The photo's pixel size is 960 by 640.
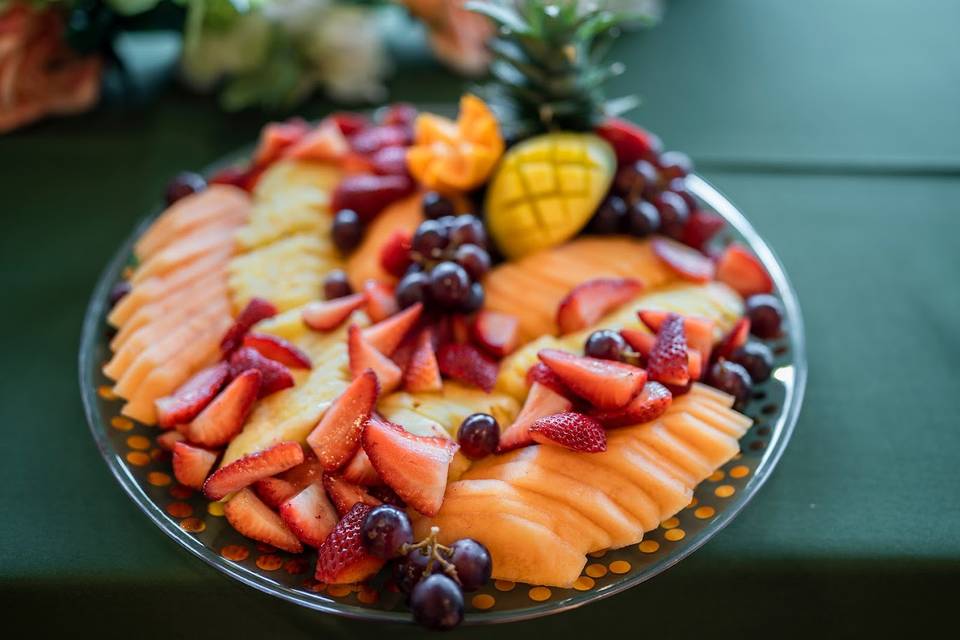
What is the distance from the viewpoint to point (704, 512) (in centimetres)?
121

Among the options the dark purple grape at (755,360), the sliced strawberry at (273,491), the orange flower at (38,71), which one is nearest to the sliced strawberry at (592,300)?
the dark purple grape at (755,360)

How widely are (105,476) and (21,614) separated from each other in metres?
0.23

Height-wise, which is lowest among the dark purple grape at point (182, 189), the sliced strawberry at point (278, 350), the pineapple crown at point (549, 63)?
the sliced strawberry at point (278, 350)

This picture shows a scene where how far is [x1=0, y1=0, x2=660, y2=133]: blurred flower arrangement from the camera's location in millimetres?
2092

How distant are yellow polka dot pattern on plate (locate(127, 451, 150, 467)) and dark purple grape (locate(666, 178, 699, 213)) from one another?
41.0 inches

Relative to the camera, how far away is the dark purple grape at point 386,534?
1.10m

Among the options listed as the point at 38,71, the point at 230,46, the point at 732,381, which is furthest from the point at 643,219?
the point at 38,71

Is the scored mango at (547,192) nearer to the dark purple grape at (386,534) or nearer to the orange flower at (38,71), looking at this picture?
the dark purple grape at (386,534)

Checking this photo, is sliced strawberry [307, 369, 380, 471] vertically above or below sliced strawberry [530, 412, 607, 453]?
below

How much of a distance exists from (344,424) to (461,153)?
64 centimetres

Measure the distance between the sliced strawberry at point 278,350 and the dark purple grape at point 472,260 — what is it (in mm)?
299

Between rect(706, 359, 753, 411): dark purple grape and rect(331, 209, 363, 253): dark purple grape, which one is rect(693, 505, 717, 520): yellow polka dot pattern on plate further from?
rect(331, 209, 363, 253): dark purple grape

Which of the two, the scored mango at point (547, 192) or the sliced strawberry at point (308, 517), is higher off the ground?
the scored mango at point (547, 192)

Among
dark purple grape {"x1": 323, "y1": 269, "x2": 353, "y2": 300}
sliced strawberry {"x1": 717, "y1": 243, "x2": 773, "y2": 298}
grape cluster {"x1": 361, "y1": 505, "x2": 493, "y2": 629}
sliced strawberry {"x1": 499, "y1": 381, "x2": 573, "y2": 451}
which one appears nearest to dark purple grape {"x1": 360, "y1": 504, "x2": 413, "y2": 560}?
grape cluster {"x1": 361, "y1": 505, "x2": 493, "y2": 629}
